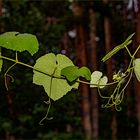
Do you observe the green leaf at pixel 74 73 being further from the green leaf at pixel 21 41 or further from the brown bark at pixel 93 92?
the brown bark at pixel 93 92

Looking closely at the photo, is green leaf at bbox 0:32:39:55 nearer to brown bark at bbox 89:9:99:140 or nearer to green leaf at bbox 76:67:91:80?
green leaf at bbox 76:67:91:80

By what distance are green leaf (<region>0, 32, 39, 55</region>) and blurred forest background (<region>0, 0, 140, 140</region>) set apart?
21.0 feet

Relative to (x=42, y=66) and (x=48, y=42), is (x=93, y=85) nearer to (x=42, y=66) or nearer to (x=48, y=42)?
(x=42, y=66)

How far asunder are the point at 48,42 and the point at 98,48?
253 centimetres

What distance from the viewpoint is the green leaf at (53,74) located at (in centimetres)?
32

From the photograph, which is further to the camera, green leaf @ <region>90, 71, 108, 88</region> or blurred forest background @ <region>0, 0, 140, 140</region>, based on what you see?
blurred forest background @ <region>0, 0, 140, 140</region>

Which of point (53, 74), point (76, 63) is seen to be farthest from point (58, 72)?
point (76, 63)

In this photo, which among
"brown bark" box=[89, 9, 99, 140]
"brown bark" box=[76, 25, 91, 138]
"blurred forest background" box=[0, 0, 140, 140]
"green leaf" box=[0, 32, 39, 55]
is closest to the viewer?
"green leaf" box=[0, 32, 39, 55]

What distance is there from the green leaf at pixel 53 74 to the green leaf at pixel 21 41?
0.02 m

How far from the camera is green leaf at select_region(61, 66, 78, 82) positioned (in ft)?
1.01

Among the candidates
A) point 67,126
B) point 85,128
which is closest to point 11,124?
point 85,128

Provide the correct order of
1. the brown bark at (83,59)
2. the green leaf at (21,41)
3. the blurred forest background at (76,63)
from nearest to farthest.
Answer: the green leaf at (21,41) → the brown bark at (83,59) → the blurred forest background at (76,63)

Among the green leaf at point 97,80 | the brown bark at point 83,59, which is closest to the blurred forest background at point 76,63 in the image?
the brown bark at point 83,59

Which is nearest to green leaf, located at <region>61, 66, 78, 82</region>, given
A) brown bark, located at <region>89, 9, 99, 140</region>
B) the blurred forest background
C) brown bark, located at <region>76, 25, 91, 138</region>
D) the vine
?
the vine
